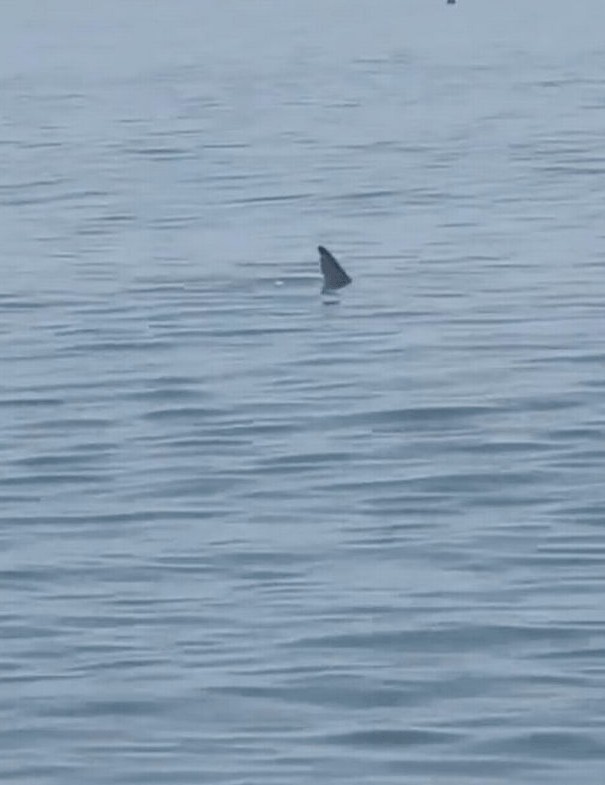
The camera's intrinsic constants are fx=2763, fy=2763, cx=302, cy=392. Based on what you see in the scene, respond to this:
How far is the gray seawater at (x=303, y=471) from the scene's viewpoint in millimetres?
10086

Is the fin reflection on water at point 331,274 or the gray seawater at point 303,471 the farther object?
the fin reflection on water at point 331,274

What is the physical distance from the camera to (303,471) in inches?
574

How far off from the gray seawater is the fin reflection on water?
0.19 meters

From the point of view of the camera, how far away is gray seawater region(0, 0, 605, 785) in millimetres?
10086

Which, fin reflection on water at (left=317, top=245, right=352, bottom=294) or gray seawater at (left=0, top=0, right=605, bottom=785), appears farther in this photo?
fin reflection on water at (left=317, top=245, right=352, bottom=294)

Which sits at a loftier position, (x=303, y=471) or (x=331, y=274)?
(x=303, y=471)

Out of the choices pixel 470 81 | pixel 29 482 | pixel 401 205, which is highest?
pixel 29 482

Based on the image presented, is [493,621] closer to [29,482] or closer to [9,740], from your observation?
[9,740]

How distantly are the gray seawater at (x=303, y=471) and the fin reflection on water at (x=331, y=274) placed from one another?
19 cm

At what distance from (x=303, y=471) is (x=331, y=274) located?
650 cm

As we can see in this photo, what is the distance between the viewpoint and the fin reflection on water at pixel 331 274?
20.8 metres

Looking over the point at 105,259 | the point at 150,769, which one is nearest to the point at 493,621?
the point at 150,769

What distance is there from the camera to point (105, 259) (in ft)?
78.0

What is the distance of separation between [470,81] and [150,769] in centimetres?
3865
